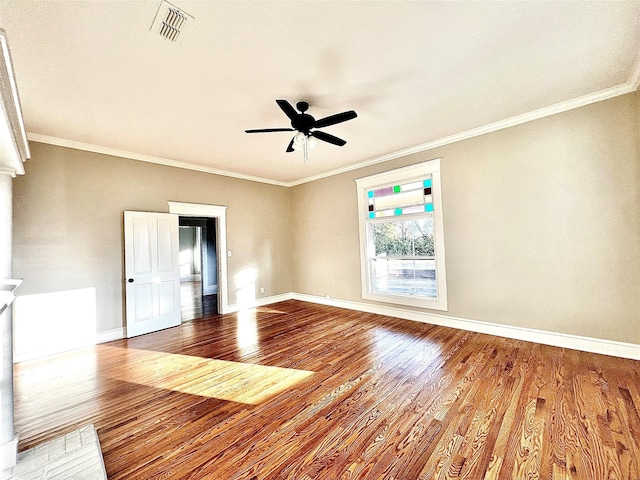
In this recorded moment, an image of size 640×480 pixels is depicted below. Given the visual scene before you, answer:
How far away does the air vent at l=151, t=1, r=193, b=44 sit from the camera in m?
1.85

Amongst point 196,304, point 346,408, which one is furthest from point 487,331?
point 196,304

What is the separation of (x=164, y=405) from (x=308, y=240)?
4570mm

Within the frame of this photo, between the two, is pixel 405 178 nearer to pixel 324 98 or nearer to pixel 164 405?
pixel 324 98

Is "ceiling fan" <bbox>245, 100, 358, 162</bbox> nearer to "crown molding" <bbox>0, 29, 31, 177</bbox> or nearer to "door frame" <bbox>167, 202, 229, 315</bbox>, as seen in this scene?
"crown molding" <bbox>0, 29, 31, 177</bbox>

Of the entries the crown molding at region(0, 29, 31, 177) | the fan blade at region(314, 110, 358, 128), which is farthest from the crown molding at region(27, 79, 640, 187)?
the fan blade at region(314, 110, 358, 128)

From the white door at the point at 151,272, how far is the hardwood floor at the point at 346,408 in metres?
0.73

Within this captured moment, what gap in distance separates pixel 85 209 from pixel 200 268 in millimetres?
A: 5216

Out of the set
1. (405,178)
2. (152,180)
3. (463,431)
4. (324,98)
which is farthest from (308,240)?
(463,431)

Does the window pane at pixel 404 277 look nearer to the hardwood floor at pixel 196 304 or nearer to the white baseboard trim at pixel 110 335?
the hardwood floor at pixel 196 304

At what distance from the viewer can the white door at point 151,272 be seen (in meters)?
4.38

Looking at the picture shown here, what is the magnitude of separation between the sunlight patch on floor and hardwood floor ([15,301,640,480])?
18 millimetres

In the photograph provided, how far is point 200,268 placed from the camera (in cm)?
905

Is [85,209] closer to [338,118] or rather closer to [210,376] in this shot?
[210,376]

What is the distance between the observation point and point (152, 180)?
476 cm
